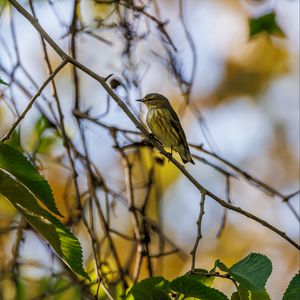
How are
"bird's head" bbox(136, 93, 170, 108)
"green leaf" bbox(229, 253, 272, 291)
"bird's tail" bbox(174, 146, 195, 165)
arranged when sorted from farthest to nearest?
"bird's head" bbox(136, 93, 170, 108), "bird's tail" bbox(174, 146, 195, 165), "green leaf" bbox(229, 253, 272, 291)

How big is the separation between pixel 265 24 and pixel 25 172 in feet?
7.72

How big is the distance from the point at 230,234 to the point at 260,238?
424mm

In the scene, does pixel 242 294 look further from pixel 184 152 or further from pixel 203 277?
pixel 184 152

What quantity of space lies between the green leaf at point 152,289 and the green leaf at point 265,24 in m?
2.28

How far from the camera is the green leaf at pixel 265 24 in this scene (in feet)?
11.9

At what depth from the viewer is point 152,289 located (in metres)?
1.59

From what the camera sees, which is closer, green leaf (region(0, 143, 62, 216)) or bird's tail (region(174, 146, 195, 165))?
green leaf (region(0, 143, 62, 216))

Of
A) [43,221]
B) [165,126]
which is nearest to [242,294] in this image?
[43,221]

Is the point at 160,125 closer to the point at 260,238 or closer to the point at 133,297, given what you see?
the point at 133,297

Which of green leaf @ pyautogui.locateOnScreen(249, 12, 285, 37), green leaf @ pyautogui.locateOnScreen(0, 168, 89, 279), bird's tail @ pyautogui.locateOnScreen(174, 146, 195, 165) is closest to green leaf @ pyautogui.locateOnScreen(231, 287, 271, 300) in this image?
green leaf @ pyautogui.locateOnScreen(0, 168, 89, 279)

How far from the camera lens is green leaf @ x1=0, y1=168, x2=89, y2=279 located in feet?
5.25

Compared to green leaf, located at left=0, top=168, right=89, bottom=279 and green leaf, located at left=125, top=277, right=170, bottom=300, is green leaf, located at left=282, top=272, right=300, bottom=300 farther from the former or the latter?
green leaf, located at left=0, top=168, right=89, bottom=279

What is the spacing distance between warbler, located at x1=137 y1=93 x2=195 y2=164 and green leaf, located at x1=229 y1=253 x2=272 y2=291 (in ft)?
8.29

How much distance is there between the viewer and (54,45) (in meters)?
2.02
